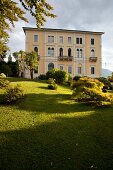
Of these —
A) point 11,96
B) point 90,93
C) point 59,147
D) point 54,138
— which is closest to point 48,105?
point 11,96

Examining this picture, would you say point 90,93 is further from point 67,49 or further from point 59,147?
point 67,49

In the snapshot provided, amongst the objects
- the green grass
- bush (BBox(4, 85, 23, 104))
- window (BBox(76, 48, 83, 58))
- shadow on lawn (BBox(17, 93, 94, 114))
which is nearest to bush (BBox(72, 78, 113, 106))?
shadow on lawn (BBox(17, 93, 94, 114))

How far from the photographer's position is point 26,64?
44.2 m

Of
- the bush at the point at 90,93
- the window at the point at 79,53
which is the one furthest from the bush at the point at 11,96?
the window at the point at 79,53

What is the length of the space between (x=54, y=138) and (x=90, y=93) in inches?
292

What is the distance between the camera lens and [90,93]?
1714 cm

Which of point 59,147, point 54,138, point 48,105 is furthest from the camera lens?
point 48,105

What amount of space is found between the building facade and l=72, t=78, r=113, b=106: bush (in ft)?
130

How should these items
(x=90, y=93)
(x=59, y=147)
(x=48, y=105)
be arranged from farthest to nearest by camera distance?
(x=90, y=93) < (x=48, y=105) < (x=59, y=147)

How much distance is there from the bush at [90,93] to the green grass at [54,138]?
5.21 feet

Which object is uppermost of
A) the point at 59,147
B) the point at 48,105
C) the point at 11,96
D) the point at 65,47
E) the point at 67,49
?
the point at 65,47

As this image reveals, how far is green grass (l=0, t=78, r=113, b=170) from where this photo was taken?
8.48 metres

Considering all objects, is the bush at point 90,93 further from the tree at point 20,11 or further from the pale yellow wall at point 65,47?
the pale yellow wall at point 65,47

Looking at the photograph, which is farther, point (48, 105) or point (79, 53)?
point (79, 53)
